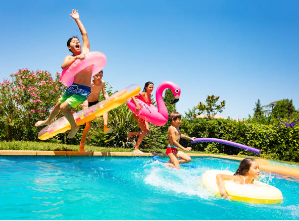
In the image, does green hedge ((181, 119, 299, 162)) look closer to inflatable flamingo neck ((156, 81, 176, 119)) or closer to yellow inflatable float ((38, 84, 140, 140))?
inflatable flamingo neck ((156, 81, 176, 119))

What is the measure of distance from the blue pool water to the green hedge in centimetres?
527

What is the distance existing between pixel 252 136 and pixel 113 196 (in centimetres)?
921

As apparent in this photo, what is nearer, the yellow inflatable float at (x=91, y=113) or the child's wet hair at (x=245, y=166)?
the child's wet hair at (x=245, y=166)

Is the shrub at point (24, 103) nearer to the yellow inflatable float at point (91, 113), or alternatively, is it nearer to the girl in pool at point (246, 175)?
the yellow inflatable float at point (91, 113)

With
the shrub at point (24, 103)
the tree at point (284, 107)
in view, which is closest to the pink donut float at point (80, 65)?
the shrub at point (24, 103)

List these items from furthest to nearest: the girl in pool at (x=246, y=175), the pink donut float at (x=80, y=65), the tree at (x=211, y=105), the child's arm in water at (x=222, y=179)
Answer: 1. the tree at (x=211, y=105)
2. the pink donut float at (x=80, y=65)
3. the girl in pool at (x=246, y=175)
4. the child's arm in water at (x=222, y=179)

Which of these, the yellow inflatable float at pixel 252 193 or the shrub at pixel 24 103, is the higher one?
the shrub at pixel 24 103

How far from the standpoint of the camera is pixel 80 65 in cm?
503

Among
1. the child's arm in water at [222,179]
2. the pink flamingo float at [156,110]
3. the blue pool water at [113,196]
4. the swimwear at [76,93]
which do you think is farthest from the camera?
the pink flamingo float at [156,110]

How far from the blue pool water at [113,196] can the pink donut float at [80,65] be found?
182 centimetres

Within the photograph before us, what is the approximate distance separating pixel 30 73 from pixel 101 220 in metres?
9.91

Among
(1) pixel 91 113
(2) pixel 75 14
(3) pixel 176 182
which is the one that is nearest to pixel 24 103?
(1) pixel 91 113

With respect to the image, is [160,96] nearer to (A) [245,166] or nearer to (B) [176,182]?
(B) [176,182]

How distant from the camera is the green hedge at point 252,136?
10766 millimetres
